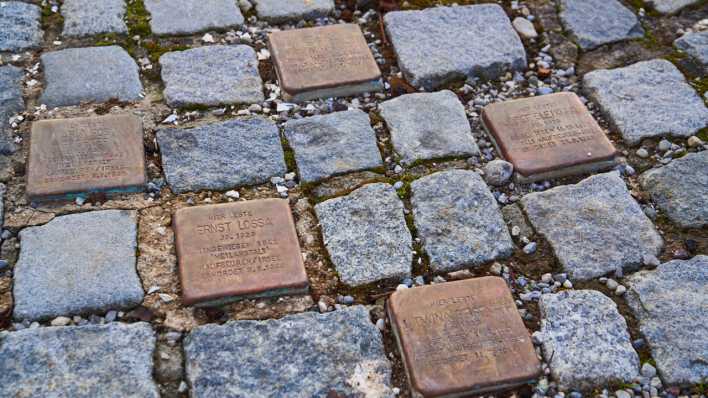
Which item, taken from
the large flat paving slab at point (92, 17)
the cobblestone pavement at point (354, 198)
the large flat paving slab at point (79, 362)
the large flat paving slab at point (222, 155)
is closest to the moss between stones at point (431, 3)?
the cobblestone pavement at point (354, 198)

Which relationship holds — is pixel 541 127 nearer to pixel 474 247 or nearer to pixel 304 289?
pixel 474 247

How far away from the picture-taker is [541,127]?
2.83 meters

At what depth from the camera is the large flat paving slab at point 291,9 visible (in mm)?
3314

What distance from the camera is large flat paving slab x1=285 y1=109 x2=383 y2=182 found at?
268cm

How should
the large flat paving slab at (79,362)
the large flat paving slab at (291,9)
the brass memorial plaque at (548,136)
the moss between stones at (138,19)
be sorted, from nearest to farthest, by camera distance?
the large flat paving slab at (79,362), the brass memorial plaque at (548,136), the moss between stones at (138,19), the large flat paving slab at (291,9)

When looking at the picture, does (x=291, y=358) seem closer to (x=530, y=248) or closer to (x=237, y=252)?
(x=237, y=252)

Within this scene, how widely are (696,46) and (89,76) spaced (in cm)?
261

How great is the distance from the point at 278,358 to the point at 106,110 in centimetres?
130

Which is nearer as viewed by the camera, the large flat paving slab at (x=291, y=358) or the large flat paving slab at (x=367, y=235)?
the large flat paving slab at (x=291, y=358)

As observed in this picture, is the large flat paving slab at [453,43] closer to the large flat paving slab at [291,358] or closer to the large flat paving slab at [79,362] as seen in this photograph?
the large flat paving slab at [291,358]

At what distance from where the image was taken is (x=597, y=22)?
3402 millimetres

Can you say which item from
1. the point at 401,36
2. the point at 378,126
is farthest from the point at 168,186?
the point at 401,36

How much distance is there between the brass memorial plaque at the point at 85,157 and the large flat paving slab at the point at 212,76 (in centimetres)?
27

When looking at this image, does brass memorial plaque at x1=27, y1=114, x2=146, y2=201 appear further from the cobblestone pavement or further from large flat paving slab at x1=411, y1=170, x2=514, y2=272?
large flat paving slab at x1=411, y1=170, x2=514, y2=272
